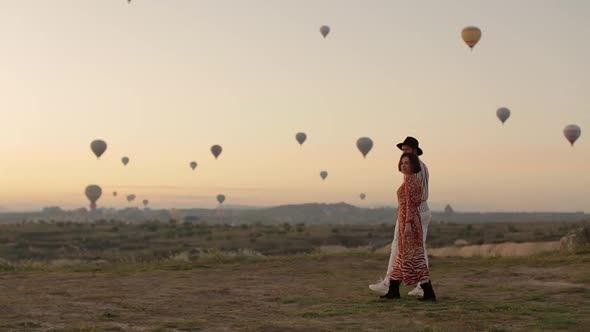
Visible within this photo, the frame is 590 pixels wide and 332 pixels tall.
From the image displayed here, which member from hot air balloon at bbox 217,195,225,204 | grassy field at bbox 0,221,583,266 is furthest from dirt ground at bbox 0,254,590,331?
hot air balloon at bbox 217,195,225,204

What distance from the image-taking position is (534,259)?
2123cm

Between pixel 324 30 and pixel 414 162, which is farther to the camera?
pixel 324 30

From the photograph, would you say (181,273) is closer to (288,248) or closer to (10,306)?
(10,306)

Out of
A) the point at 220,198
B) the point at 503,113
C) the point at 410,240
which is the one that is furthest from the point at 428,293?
the point at 220,198

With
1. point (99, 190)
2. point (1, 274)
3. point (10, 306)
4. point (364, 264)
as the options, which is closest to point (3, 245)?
point (1, 274)

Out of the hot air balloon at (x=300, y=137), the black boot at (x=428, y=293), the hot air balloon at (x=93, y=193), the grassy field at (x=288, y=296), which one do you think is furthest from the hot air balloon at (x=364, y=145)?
the black boot at (x=428, y=293)

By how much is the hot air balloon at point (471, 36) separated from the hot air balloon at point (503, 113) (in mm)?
12665

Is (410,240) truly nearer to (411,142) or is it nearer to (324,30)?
(411,142)

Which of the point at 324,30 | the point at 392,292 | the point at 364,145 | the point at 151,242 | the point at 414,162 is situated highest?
the point at 324,30

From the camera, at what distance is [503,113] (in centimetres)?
7269

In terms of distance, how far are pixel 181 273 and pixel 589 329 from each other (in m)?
11.9

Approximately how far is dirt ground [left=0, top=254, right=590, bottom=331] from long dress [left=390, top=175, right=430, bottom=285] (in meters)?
0.49

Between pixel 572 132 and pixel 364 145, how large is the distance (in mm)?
21726

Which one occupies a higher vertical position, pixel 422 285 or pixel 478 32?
pixel 478 32
